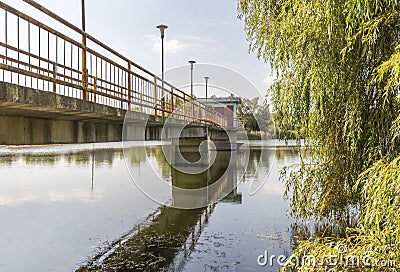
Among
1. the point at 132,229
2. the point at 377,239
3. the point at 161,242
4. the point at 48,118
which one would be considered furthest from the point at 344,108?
the point at 132,229

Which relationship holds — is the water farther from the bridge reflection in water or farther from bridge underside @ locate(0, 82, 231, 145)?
bridge underside @ locate(0, 82, 231, 145)

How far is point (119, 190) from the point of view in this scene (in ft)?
47.1

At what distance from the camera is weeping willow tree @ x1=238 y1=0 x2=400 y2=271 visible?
3.26m

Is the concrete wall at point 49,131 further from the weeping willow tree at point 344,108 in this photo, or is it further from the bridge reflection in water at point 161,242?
the weeping willow tree at point 344,108

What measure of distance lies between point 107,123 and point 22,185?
→ 403 inches

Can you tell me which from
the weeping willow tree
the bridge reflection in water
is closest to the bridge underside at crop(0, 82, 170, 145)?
the bridge reflection in water

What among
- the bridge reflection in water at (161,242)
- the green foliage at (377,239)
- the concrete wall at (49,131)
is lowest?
the bridge reflection in water at (161,242)

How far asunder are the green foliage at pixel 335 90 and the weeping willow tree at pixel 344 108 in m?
0.01

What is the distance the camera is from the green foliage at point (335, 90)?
3822 millimetres

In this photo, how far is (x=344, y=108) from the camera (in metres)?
4.76

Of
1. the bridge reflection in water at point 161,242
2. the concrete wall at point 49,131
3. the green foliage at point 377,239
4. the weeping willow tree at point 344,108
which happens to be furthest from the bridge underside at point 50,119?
the green foliage at point 377,239

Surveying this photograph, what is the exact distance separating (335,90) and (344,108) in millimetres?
317

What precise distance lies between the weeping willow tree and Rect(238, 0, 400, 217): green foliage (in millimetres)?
11

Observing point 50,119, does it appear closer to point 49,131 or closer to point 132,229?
point 49,131
